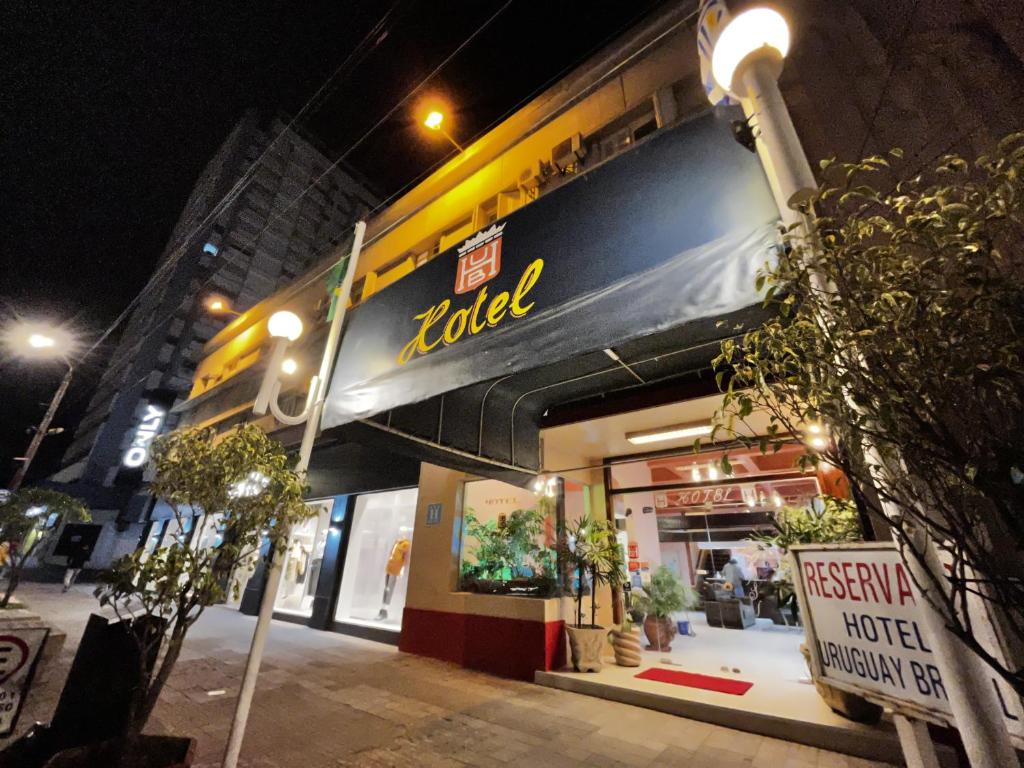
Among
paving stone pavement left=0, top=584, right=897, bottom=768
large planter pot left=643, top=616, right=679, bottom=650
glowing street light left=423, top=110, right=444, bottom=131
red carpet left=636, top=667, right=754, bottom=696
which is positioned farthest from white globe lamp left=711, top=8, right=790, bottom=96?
large planter pot left=643, top=616, right=679, bottom=650

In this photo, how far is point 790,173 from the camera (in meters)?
2.05

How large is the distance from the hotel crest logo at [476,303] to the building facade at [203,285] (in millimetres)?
20988

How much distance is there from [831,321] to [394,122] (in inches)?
411

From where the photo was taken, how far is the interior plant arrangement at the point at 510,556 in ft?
22.8

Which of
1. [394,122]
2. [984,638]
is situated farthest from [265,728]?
[394,122]

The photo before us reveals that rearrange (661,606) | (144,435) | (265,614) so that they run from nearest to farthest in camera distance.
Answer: (265,614), (661,606), (144,435)

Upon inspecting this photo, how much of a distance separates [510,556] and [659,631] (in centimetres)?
301

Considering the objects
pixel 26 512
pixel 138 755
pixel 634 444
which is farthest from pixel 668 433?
pixel 26 512

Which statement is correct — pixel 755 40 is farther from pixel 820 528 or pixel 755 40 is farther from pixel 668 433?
pixel 668 433

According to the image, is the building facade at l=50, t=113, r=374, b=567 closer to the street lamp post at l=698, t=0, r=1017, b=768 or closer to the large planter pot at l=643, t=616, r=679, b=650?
the large planter pot at l=643, t=616, r=679, b=650

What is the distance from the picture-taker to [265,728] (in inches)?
162

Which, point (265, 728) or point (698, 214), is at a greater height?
point (698, 214)

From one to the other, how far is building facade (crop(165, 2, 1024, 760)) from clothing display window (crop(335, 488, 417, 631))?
6cm

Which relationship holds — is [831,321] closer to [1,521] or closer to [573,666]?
[573,666]
